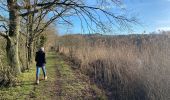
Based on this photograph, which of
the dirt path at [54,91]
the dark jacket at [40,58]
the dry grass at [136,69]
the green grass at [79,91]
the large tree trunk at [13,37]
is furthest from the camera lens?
the large tree trunk at [13,37]

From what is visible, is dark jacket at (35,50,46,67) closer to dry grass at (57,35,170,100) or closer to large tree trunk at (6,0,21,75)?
large tree trunk at (6,0,21,75)

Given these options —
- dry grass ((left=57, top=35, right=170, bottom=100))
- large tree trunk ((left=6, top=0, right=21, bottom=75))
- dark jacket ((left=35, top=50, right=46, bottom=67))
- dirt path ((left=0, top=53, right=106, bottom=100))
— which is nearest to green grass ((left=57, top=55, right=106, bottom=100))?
dirt path ((left=0, top=53, right=106, bottom=100))

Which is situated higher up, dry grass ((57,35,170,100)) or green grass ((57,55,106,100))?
dry grass ((57,35,170,100))

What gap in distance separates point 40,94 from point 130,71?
3818 millimetres

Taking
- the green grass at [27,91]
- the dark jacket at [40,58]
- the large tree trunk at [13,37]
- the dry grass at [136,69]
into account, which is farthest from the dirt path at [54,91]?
the large tree trunk at [13,37]

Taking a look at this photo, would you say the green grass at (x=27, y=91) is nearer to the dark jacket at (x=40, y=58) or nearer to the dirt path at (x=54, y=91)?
the dirt path at (x=54, y=91)

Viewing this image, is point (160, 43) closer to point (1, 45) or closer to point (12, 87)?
point (12, 87)

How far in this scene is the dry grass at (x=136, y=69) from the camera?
11492mm

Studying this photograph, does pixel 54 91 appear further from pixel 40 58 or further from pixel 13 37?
pixel 13 37

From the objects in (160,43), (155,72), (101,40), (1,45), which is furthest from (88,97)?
(1,45)

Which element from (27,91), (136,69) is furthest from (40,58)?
(136,69)

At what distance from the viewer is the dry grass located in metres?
11.5

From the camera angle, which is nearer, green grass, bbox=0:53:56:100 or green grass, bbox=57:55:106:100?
green grass, bbox=57:55:106:100

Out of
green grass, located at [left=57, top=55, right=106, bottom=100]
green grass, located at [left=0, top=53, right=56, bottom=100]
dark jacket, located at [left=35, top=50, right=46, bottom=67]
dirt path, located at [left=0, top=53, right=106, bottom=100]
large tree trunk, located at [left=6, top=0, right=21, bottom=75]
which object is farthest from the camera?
large tree trunk, located at [left=6, top=0, right=21, bottom=75]
